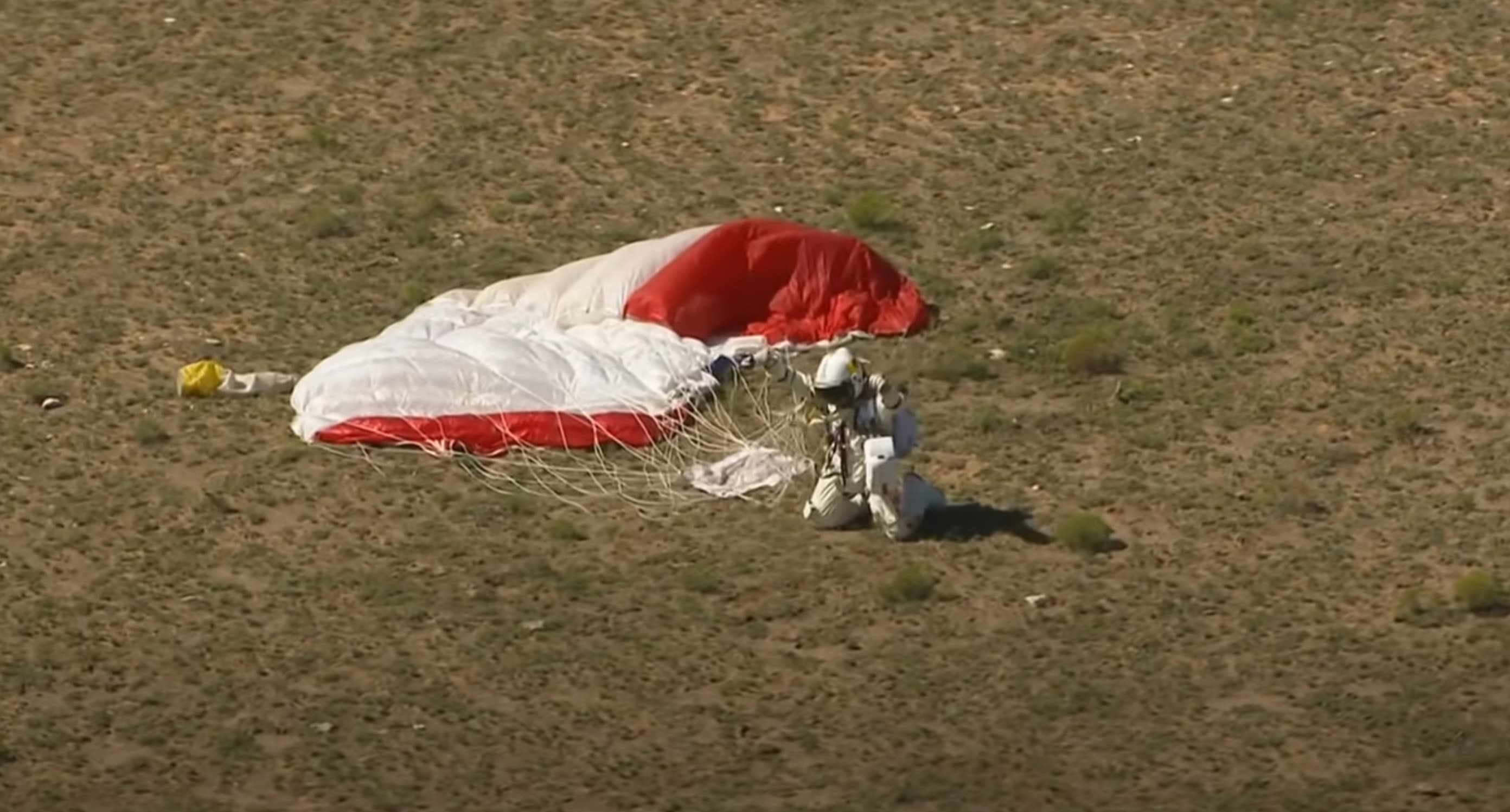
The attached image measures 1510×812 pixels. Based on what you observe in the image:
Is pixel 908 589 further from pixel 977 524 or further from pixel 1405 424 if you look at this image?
pixel 1405 424

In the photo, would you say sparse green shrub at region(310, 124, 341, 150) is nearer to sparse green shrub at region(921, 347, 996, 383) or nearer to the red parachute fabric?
the red parachute fabric

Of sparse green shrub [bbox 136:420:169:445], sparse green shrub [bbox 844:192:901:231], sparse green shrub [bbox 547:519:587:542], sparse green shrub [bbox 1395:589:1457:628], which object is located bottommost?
sparse green shrub [bbox 136:420:169:445]

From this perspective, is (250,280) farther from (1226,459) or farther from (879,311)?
(1226,459)

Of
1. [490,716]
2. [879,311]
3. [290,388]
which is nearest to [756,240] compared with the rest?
[879,311]

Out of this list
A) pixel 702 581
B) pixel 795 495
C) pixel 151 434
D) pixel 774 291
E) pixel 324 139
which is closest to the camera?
pixel 702 581

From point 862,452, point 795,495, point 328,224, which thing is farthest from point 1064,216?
point 862,452

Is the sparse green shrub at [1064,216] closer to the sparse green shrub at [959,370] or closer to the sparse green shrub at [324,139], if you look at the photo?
the sparse green shrub at [959,370]

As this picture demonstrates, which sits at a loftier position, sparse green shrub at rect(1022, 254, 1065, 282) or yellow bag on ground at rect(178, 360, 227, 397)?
sparse green shrub at rect(1022, 254, 1065, 282)

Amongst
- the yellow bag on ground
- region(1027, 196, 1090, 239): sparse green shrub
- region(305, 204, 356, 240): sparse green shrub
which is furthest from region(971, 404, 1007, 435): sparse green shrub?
region(305, 204, 356, 240): sparse green shrub
